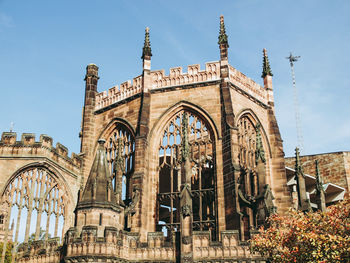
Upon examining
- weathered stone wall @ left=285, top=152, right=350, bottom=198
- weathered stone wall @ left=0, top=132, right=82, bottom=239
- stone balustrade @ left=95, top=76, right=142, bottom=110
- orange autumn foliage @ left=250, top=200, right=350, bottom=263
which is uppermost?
stone balustrade @ left=95, top=76, right=142, bottom=110

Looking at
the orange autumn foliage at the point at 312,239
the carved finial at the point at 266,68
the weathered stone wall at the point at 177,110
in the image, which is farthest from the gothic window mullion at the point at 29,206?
the carved finial at the point at 266,68

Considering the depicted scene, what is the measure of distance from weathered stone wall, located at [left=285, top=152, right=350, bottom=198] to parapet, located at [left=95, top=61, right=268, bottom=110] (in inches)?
436

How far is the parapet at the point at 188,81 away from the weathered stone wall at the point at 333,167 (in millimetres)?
11086

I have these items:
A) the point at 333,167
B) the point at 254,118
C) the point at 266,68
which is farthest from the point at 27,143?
the point at 333,167

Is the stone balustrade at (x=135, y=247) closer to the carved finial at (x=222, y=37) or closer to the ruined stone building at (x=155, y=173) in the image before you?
the ruined stone building at (x=155, y=173)

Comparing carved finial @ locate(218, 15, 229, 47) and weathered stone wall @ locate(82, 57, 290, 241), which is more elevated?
carved finial @ locate(218, 15, 229, 47)

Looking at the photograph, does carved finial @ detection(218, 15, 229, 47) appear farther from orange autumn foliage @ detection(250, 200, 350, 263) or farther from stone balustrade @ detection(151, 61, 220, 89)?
orange autumn foliage @ detection(250, 200, 350, 263)

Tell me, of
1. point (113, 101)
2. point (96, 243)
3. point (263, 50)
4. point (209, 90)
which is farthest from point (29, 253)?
point (263, 50)

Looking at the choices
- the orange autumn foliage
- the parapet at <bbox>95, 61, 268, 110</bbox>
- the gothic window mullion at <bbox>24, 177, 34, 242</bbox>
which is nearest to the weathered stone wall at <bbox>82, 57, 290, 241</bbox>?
the parapet at <bbox>95, 61, 268, 110</bbox>

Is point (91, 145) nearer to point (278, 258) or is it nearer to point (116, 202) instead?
point (116, 202)

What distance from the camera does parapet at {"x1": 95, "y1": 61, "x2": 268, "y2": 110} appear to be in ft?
97.4

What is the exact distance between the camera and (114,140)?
3095 cm

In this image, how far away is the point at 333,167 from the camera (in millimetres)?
39906

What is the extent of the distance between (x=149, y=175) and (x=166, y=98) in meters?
4.74
